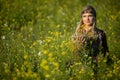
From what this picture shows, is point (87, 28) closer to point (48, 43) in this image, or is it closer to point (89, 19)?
point (89, 19)

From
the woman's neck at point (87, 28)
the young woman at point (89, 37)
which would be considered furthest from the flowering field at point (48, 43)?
the woman's neck at point (87, 28)

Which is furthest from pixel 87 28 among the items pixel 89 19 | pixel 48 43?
pixel 48 43

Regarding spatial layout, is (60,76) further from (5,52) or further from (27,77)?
(5,52)

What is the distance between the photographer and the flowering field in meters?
4.30

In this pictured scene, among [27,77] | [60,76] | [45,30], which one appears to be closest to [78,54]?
[60,76]

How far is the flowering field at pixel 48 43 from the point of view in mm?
4297

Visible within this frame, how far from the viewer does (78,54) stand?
197 inches

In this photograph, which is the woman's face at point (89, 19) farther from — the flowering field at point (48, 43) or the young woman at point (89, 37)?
the flowering field at point (48, 43)

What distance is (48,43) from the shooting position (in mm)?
5836

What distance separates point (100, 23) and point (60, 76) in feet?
13.7

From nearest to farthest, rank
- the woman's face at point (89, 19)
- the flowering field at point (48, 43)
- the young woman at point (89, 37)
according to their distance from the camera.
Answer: the flowering field at point (48, 43) < the young woman at point (89, 37) < the woman's face at point (89, 19)

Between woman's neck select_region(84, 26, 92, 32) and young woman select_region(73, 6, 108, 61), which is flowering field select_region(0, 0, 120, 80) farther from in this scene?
woman's neck select_region(84, 26, 92, 32)

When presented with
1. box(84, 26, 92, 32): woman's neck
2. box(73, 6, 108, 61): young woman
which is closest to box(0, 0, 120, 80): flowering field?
box(73, 6, 108, 61): young woman

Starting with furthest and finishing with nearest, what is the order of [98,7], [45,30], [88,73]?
[98,7] < [45,30] < [88,73]
